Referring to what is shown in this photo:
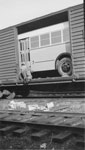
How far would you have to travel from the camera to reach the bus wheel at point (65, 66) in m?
9.02

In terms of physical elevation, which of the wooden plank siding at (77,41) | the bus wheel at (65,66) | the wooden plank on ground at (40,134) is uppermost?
the wooden plank siding at (77,41)

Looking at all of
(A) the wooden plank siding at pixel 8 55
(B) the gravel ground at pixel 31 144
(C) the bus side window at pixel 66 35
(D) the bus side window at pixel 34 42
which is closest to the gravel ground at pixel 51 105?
(A) the wooden plank siding at pixel 8 55

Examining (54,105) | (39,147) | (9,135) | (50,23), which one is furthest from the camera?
(50,23)

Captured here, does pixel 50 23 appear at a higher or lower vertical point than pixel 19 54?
higher

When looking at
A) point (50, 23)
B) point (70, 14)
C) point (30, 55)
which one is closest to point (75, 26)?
point (70, 14)

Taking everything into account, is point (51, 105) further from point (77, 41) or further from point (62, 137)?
point (62, 137)

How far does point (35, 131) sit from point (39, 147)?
2.90ft

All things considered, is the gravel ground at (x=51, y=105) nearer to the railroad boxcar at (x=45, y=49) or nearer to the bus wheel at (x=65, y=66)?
the railroad boxcar at (x=45, y=49)

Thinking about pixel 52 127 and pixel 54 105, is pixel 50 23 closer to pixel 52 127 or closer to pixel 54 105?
pixel 54 105

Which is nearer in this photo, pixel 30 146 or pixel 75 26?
pixel 30 146

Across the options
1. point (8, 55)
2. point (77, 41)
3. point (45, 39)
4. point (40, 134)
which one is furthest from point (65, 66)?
point (40, 134)

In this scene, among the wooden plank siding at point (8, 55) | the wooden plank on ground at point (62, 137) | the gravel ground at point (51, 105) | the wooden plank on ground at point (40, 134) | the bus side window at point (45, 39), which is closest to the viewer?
the wooden plank on ground at point (62, 137)

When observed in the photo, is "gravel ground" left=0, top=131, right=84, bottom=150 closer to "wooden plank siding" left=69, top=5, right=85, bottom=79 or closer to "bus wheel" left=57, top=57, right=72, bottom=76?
"wooden plank siding" left=69, top=5, right=85, bottom=79

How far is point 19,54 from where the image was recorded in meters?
10.7
